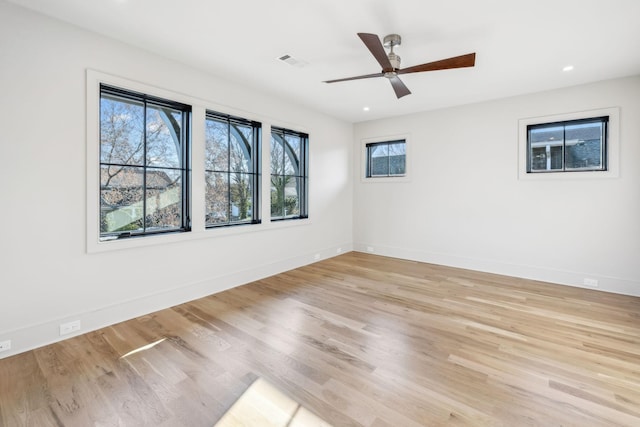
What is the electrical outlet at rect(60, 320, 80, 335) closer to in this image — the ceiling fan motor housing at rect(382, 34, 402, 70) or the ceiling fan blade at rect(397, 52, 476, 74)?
the ceiling fan motor housing at rect(382, 34, 402, 70)

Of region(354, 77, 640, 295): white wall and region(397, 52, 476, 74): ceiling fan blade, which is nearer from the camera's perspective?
region(397, 52, 476, 74): ceiling fan blade

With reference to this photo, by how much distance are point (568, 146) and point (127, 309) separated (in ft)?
19.7

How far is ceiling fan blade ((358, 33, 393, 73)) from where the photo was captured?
234cm

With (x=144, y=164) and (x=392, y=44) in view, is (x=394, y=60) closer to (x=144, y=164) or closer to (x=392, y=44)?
(x=392, y=44)

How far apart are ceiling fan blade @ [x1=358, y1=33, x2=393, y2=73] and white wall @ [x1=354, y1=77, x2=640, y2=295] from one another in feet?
9.22

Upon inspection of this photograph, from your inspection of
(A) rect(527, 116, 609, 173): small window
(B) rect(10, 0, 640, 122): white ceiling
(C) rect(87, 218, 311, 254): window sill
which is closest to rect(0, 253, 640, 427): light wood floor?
(C) rect(87, 218, 311, 254): window sill

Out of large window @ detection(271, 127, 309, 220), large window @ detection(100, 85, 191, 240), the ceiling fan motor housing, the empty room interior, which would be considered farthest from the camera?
large window @ detection(271, 127, 309, 220)

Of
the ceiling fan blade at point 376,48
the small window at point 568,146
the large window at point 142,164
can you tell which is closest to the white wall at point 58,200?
the large window at point 142,164

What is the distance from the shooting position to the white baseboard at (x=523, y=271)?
12.8 feet

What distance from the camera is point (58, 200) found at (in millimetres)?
2576

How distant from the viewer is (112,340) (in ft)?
8.52

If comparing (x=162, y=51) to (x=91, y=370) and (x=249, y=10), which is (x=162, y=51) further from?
(x=91, y=370)

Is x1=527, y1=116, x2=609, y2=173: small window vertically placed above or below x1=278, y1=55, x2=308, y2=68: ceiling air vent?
below

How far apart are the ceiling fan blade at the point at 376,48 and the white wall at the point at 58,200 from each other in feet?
7.08
